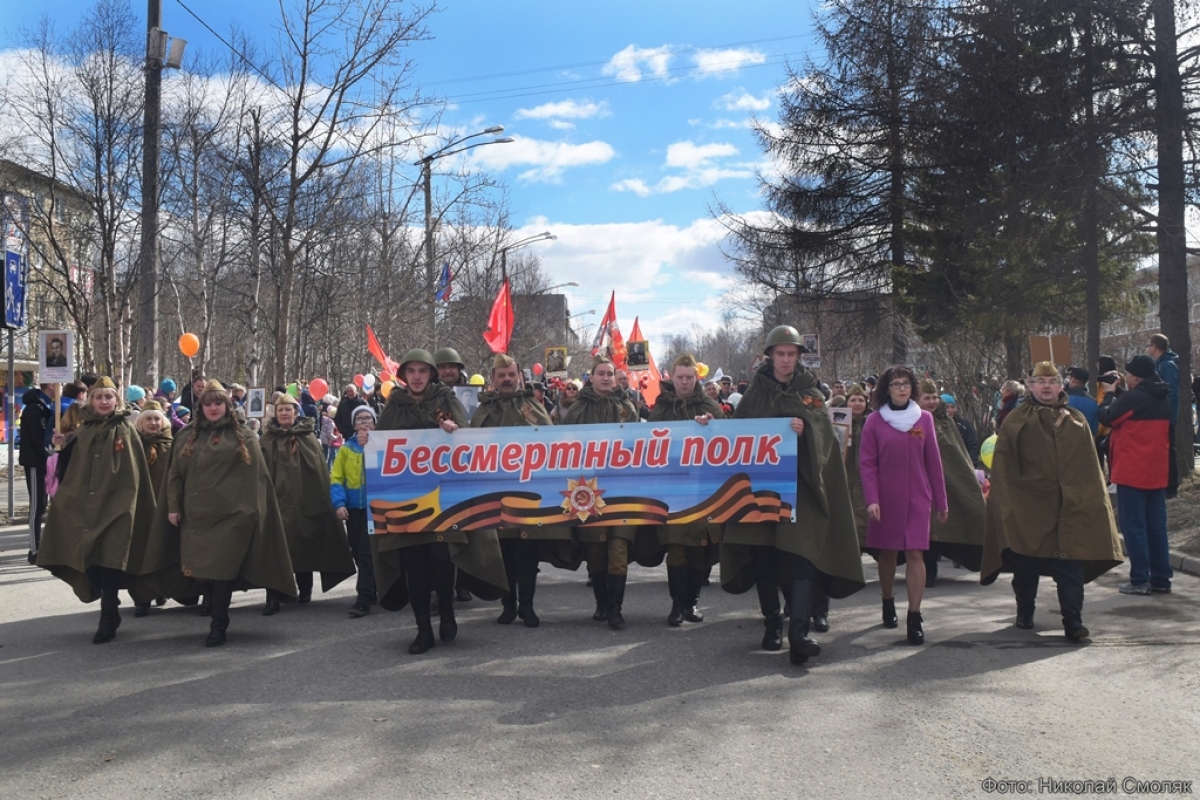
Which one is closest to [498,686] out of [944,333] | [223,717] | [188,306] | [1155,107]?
[223,717]

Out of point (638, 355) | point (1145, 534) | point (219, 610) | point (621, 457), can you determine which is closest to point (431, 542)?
point (621, 457)

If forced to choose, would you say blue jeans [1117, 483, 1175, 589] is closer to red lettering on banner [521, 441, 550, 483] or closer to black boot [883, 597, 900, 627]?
black boot [883, 597, 900, 627]

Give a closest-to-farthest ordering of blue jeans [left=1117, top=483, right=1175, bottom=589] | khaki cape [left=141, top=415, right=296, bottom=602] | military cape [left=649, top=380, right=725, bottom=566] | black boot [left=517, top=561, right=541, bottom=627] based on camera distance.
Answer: khaki cape [left=141, top=415, right=296, bottom=602]
military cape [left=649, top=380, right=725, bottom=566]
black boot [left=517, top=561, right=541, bottom=627]
blue jeans [left=1117, top=483, right=1175, bottom=589]

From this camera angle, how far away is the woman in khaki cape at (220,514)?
741 centimetres

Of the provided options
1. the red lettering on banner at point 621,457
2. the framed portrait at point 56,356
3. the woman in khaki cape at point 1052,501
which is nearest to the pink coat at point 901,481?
the woman in khaki cape at point 1052,501

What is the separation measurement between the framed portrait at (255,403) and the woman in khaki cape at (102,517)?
253 inches

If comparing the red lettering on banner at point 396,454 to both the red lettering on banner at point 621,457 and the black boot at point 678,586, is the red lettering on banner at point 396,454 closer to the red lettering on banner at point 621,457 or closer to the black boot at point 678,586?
the red lettering on banner at point 621,457

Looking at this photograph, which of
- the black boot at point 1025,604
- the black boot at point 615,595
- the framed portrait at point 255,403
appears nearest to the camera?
the black boot at point 1025,604

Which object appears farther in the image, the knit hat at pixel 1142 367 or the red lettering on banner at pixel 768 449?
the knit hat at pixel 1142 367

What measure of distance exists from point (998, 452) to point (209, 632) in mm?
5983

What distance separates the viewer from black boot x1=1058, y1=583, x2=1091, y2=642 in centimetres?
715

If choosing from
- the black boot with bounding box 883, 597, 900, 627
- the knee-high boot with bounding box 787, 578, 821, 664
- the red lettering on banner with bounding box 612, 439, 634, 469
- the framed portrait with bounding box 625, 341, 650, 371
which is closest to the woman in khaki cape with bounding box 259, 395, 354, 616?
the red lettering on banner with bounding box 612, 439, 634, 469

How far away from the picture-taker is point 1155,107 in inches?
620

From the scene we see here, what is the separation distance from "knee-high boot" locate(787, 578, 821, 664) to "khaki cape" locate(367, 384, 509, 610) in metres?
2.06
